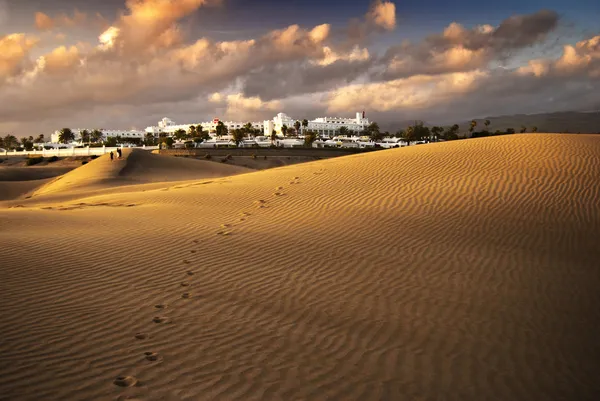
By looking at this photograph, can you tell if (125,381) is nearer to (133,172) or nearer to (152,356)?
(152,356)

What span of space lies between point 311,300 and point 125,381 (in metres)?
3.04

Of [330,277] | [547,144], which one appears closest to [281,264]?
[330,277]

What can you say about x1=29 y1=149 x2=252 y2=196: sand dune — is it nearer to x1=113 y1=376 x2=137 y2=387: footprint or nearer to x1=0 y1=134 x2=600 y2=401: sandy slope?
x1=0 y1=134 x2=600 y2=401: sandy slope

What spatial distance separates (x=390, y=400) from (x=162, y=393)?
1989 mm

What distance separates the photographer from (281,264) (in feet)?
27.0

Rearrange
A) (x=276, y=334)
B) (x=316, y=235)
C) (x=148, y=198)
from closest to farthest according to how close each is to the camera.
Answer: (x=276, y=334)
(x=316, y=235)
(x=148, y=198)

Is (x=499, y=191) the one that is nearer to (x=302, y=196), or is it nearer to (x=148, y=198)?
(x=302, y=196)

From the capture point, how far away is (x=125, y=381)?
13.8 feet

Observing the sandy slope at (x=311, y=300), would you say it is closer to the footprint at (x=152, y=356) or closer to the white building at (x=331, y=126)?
the footprint at (x=152, y=356)

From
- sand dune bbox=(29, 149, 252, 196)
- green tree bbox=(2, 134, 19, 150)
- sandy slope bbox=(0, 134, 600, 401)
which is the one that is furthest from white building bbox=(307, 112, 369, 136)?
sandy slope bbox=(0, 134, 600, 401)

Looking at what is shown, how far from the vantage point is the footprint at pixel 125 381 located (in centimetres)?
415

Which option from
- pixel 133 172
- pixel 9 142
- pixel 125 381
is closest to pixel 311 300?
pixel 125 381

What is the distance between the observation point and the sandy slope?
4543 mm

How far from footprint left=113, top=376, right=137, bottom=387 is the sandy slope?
0.03 metres
